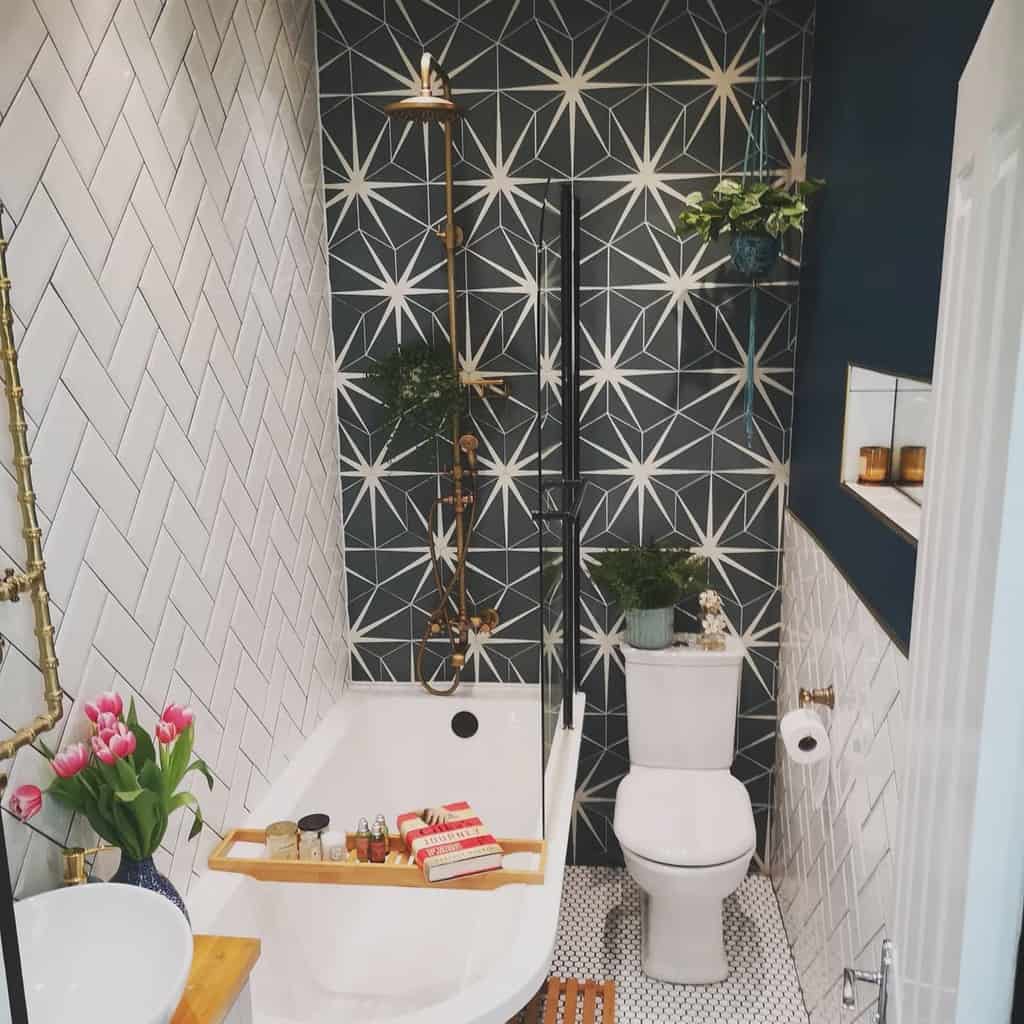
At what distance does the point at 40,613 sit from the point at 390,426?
1.73 m

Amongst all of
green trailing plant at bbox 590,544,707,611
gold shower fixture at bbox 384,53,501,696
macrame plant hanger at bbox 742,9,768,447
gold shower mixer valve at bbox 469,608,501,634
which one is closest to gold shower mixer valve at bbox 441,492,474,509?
gold shower fixture at bbox 384,53,501,696

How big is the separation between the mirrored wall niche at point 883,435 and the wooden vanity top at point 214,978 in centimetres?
165

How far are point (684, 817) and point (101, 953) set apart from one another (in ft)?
6.04

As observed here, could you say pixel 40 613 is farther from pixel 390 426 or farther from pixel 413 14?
pixel 413 14

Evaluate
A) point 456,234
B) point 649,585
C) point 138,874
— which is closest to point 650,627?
point 649,585

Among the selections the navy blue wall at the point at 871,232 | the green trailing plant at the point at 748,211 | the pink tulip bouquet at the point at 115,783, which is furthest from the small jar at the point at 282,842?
the green trailing plant at the point at 748,211

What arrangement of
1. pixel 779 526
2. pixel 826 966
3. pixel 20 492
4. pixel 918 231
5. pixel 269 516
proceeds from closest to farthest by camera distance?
1. pixel 20 492
2. pixel 918 231
3. pixel 826 966
4. pixel 269 516
5. pixel 779 526

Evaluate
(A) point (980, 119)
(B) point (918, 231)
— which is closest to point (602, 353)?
(B) point (918, 231)

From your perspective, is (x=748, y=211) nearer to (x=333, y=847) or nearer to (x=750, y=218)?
(x=750, y=218)

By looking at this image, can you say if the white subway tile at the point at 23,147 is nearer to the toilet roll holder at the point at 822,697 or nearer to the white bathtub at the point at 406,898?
the white bathtub at the point at 406,898

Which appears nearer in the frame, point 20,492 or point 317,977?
point 20,492

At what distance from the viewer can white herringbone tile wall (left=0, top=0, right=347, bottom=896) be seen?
1.67 m

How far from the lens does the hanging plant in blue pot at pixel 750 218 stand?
2.71 metres

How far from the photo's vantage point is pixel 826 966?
2.49 metres
